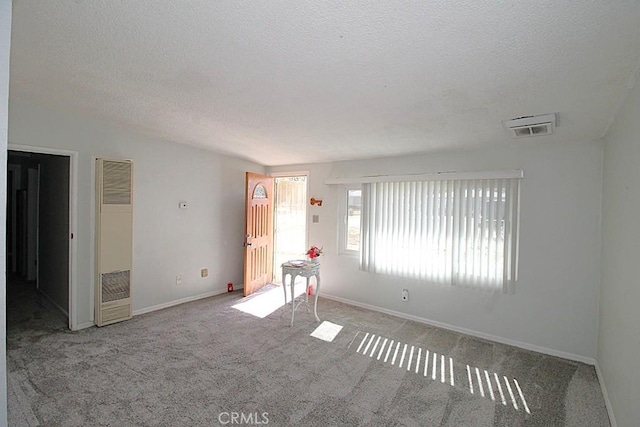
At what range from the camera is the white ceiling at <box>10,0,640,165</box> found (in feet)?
4.60

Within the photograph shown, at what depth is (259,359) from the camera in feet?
9.52

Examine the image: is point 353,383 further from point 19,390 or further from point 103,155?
point 103,155

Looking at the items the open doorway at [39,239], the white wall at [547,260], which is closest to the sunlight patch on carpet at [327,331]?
the white wall at [547,260]

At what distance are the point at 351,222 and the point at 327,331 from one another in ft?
5.54

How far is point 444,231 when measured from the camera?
3775mm

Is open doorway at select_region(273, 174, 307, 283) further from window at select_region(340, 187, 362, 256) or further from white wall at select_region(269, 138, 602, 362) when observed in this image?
white wall at select_region(269, 138, 602, 362)

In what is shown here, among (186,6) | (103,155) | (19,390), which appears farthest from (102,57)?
(19,390)

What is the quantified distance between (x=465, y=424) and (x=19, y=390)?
321cm

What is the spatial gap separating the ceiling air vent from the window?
2193 millimetres

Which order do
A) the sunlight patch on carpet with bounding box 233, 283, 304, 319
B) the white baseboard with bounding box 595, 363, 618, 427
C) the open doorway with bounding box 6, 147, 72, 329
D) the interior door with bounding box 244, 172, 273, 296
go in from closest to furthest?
the white baseboard with bounding box 595, 363, 618, 427 → the open doorway with bounding box 6, 147, 72, 329 → the sunlight patch on carpet with bounding box 233, 283, 304, 319 → the interior door with bounding box 244, 172, 273, 296

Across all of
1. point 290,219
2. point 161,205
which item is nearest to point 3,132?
point 161,205

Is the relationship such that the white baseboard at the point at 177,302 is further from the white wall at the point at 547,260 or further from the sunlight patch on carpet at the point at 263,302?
the white wall at the point at 547,260

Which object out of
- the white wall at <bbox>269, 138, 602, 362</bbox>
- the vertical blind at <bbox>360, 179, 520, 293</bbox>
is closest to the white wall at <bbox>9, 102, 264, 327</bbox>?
the vertical blind at <bbox>360, 179, 520, 293</bbox>

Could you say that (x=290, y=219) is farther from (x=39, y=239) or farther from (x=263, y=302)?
(x=39, y=239)
